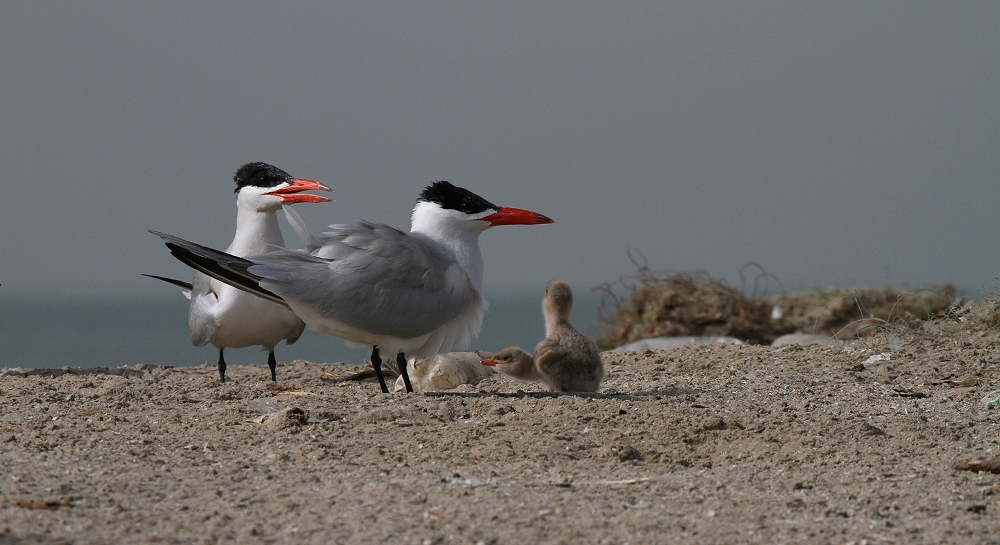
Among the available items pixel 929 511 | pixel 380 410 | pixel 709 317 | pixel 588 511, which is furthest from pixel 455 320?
pixel 709 317

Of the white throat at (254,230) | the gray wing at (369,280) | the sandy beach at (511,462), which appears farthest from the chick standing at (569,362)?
the white throat at (254,230)

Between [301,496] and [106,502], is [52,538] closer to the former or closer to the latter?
[106,502]

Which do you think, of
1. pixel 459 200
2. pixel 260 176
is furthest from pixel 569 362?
pixel 260 176

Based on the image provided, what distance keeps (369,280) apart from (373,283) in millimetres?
27

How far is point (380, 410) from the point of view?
414 cm

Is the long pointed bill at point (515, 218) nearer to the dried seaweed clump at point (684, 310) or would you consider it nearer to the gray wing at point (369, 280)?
the gray wing at point (369, 280)

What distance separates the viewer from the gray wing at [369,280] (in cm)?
461


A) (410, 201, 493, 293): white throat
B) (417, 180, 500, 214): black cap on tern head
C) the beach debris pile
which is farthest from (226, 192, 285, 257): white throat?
the beach debris pile

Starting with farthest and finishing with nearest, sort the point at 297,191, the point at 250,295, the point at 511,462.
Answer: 1. the point at 297,191
2. the point at 250,295
3. the point at 511,462

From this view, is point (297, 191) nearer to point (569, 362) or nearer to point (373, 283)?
point (373, 283)

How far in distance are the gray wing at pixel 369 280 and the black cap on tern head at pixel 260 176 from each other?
3.54 feet

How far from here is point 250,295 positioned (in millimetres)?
5449

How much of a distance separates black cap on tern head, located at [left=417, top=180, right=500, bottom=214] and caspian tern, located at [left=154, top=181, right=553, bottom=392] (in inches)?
9.3

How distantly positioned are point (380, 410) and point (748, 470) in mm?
1667
